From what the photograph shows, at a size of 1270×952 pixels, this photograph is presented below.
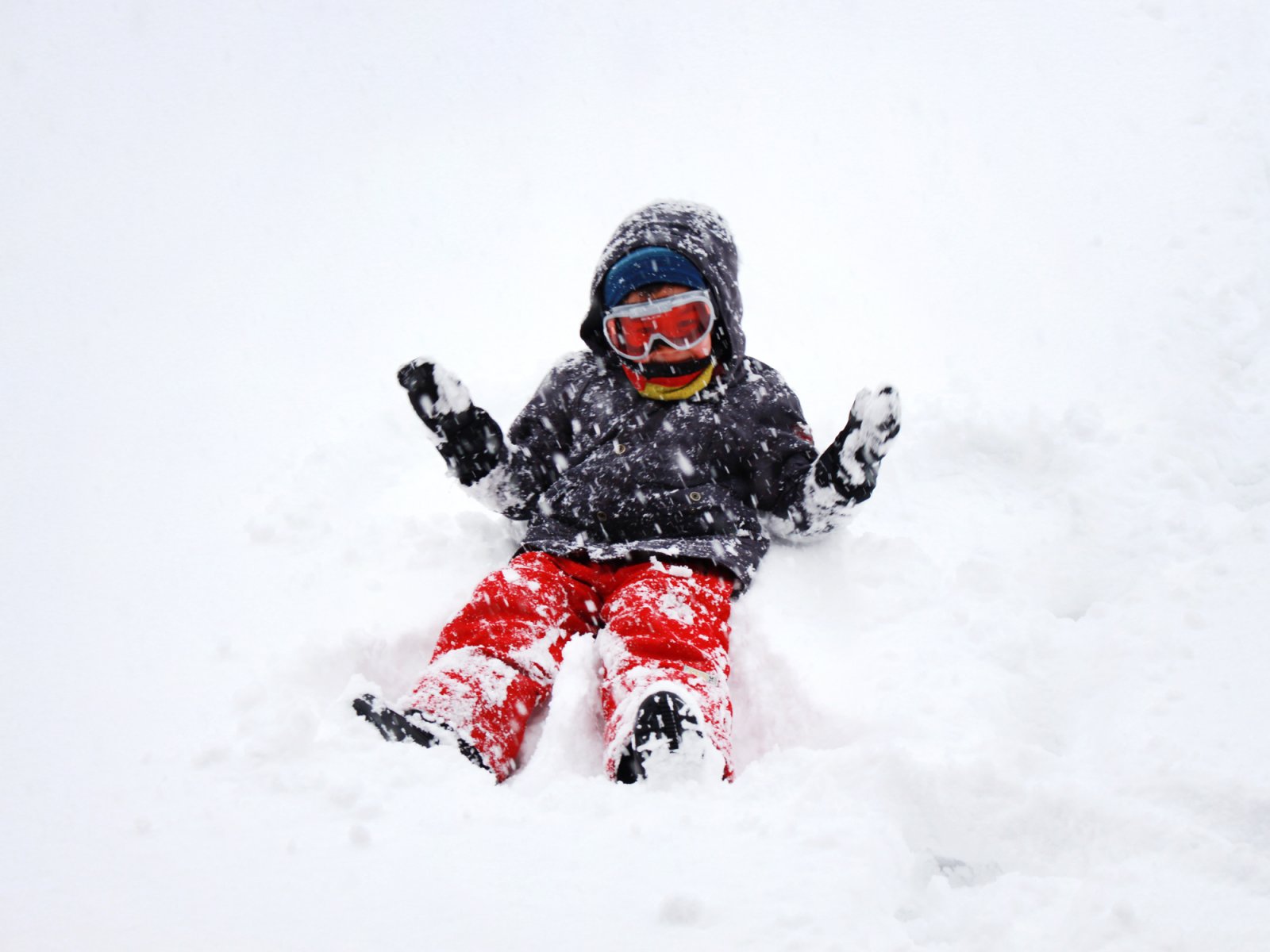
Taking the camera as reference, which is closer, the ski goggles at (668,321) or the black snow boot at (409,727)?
the black snow boot at (409,727)

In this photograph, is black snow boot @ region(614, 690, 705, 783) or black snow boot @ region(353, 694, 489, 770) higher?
black snow boot @ region(353, 694, 489, 770)

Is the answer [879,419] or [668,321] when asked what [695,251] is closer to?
[668,321]

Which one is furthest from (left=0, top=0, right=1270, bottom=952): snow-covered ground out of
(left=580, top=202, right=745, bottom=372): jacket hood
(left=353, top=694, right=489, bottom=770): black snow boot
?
(left=580, top=202, right=745, bottom=372): jacket hood

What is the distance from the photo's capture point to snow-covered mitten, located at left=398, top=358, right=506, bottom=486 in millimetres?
A: 2426

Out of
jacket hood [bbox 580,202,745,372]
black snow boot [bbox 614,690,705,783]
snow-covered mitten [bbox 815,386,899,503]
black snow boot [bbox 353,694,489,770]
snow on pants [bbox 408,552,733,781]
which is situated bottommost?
black snow boot [bbox 614,690,705,783]

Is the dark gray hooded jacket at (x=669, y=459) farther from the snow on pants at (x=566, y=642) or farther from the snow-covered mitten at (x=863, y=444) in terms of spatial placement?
the snow on pants at (x=566, y=642)

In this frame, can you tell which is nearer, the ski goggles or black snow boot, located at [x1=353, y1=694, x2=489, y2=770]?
black snow boot, located at [x1=353, y1=694, x2=489, y2=770]

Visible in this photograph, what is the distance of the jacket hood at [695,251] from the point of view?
8.45 ft

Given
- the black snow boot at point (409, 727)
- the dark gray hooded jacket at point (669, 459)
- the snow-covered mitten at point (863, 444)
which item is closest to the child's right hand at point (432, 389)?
the dark gray hooded jacket at point (669, 459)

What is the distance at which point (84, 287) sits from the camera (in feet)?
16.3

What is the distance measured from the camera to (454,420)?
2473 mm

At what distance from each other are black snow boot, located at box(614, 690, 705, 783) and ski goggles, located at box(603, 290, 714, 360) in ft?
3.79

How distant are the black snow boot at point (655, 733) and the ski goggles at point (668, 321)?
115 cm

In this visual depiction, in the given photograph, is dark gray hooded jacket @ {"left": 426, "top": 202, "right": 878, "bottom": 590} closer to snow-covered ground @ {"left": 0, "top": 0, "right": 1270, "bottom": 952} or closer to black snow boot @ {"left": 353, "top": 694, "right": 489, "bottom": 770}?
snow-covered ground @ {"left": 0, "top": 0, "right": 1270, "bottom": 952}
